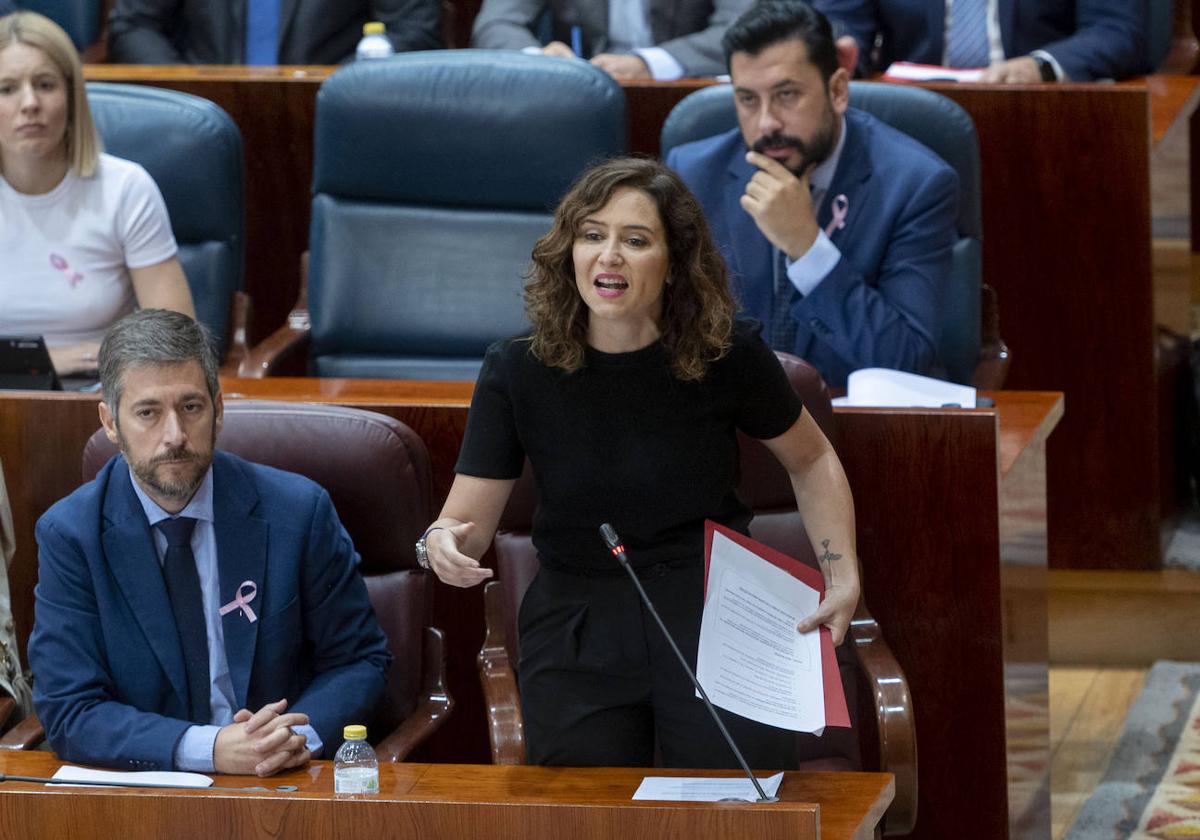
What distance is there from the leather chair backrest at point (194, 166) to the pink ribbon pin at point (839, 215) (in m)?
0.99

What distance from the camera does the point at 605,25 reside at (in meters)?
3.57

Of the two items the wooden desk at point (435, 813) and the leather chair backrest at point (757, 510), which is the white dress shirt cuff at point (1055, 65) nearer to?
the leather chair backrest at point (757, 510)

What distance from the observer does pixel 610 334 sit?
5.81 feet

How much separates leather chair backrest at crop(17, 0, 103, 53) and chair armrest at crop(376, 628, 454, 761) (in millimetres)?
2357

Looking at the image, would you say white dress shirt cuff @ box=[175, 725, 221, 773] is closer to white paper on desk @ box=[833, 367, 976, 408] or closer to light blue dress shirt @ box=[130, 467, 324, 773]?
light blue dress shirt @ box=[130, 467, 324, 773]

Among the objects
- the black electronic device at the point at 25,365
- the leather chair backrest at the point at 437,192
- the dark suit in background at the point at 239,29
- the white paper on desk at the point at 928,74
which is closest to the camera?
the black electronic device at the point at 25,365

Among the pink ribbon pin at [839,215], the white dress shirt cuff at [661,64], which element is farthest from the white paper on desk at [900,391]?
the white dress shirt cuff at [661,64]

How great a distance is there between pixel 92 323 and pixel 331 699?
1.16 metres

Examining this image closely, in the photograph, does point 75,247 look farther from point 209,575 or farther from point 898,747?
point 898,747

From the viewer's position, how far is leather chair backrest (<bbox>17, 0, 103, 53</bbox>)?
156 inches

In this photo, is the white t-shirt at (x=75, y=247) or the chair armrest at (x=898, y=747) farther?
the white t-shirt at (x=75, y=247)

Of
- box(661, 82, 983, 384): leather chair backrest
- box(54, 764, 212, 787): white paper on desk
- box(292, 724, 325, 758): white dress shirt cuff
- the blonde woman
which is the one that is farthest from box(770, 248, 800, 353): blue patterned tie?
box(54, 764, 212, 787): white paper on desk

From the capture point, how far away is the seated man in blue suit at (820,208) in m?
2.50

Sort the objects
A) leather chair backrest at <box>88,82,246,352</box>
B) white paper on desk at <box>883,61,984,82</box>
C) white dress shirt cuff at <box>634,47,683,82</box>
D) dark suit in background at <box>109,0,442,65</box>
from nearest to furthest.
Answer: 1. leather chair backrest at <box>88,82,246,352</box>
2. white paper on desk at <box>883,61,984,82</box>
3. white dress shirt cuff at <box>634,47,683,82</box>
4. dark suit in background at <box>109,0,442,65</box>
